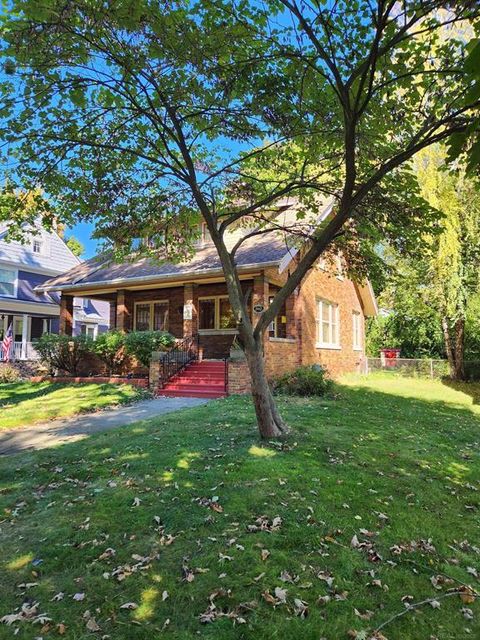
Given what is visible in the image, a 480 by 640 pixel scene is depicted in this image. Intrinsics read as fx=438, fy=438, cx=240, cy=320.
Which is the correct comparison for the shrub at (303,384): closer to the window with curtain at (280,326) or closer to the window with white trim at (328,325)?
the window with curtain at (280,326)

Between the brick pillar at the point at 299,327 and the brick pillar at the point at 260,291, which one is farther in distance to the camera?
the brick pillar at the point at 299,327

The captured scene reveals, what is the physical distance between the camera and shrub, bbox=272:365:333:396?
41.3 ft

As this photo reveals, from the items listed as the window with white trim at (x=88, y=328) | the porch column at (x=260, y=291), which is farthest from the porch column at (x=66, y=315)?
the window with white trim at (x=88, y=328)

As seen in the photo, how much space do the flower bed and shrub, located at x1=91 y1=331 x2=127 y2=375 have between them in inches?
23.4

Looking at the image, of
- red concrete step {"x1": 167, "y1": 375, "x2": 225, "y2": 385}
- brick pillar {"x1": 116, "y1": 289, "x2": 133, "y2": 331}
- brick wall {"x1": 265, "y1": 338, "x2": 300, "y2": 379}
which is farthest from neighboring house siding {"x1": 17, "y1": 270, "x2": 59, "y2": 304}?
brick wall {"x1": 265, "y1": 338, "x2": 300, "y2": 379}

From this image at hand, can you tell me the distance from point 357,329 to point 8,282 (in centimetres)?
1963

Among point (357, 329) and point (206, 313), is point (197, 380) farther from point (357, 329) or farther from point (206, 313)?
point (357, 329)

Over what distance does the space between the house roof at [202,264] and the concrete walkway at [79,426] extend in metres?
4.01

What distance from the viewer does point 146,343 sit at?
1484 cm

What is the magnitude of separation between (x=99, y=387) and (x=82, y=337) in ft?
11.0

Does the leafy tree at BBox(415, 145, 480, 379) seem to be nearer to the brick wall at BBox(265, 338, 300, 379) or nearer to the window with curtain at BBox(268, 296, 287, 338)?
the window with curtain at BBox(268, 296, 287, 338)

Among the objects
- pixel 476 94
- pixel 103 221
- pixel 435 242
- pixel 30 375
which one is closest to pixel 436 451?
pixel 476 94

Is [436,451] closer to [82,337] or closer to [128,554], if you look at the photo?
[128,554]

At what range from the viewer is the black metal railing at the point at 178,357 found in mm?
13930
